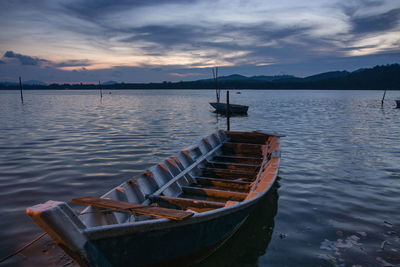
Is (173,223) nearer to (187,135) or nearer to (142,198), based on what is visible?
(142,198)

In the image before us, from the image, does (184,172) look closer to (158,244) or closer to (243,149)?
(158,244)

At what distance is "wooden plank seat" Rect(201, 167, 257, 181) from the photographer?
8.31 metres

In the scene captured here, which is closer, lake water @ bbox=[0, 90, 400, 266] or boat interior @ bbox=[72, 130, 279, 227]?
boat interior @ bbox=[72, 130, 279, 227]

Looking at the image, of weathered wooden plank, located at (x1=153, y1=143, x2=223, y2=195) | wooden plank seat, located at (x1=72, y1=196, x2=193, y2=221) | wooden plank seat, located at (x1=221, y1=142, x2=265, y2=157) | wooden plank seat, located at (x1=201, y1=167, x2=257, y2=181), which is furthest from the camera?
wooden plank seat, located at (x1=221, y1=142, x2=265, y2=157)

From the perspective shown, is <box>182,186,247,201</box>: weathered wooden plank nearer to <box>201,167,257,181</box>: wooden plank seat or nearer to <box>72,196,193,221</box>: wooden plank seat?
<box>201,167,257,181</box>: wooden plank seat

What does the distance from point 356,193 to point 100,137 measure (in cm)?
1471

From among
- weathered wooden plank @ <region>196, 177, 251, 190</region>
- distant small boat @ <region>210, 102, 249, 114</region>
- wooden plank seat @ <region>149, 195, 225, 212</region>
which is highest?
distant small boat @ <region>210, 102, 249, 114</region>

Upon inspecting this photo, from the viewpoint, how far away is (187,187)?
6.85m

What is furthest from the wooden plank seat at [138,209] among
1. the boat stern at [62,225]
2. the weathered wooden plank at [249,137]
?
the weathered wooden plank at [249,137]

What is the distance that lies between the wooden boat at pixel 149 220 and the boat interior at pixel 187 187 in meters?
0.02

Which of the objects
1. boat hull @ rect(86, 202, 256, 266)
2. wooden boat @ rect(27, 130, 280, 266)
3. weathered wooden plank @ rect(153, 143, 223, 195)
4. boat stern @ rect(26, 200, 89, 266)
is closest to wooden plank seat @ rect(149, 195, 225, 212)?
wooden boat @ rect(27, 130, 280, 266)

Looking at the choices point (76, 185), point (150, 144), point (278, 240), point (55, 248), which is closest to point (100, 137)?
point (150, 144)

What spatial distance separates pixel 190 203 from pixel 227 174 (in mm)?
3163

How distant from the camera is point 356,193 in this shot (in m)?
8.36
